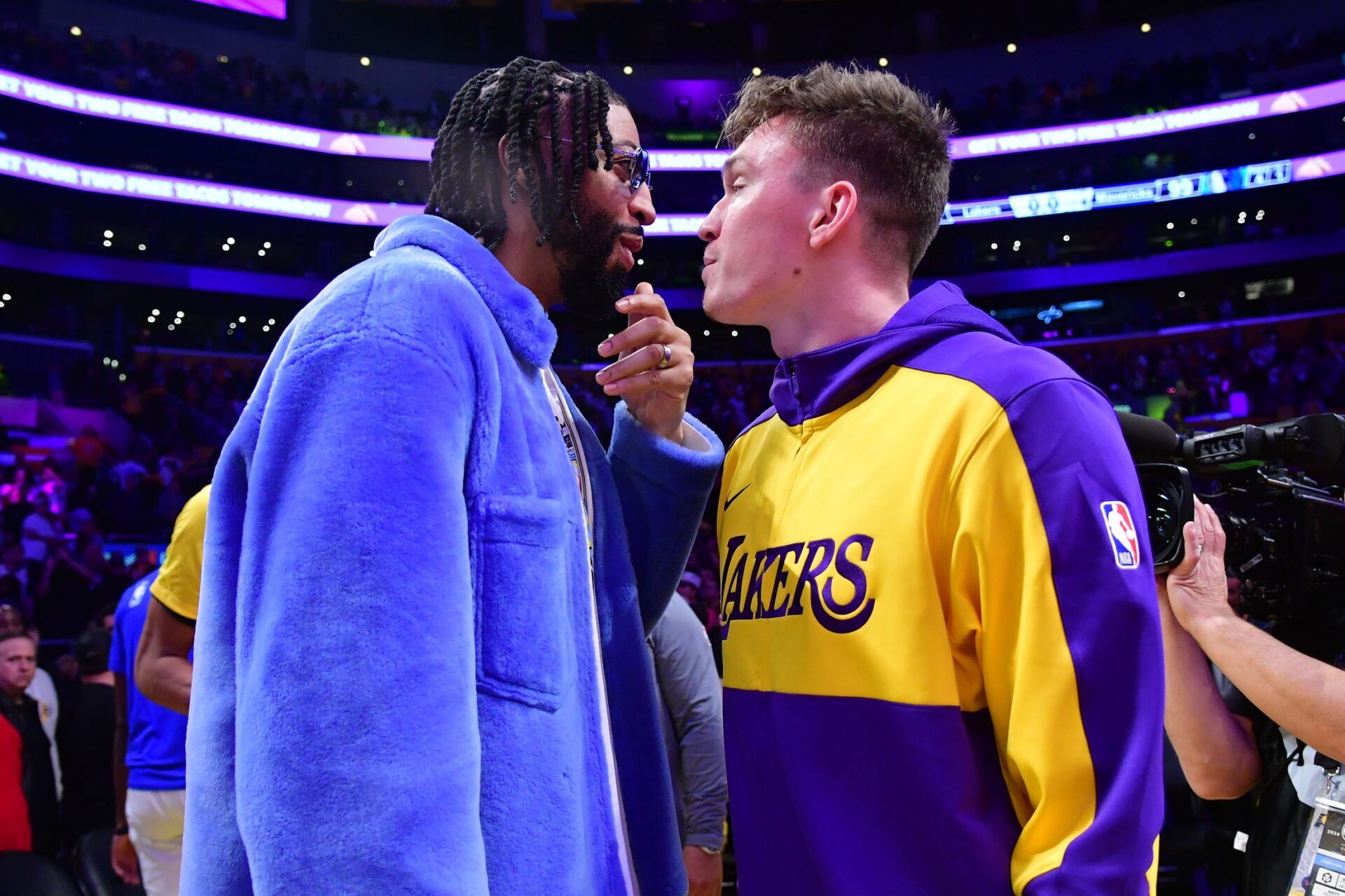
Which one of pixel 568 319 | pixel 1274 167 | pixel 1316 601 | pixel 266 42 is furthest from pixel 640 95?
pixel 1316 601

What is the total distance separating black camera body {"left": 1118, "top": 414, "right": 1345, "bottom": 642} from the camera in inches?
79.3

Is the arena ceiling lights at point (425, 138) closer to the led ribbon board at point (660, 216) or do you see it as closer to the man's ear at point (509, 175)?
the led ribbon board at point (660, 216)

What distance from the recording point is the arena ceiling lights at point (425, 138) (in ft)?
61.6

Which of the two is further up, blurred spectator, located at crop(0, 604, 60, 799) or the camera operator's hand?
the camera operator's hand

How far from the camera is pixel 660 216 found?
23.4 meters

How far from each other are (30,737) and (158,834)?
1188 millimetres

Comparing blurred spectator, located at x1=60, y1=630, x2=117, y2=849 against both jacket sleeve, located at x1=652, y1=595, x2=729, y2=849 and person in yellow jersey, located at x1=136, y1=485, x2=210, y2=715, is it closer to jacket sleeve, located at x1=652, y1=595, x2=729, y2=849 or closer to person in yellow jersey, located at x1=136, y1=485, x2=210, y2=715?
A: person in yellow jersey, located at x1=136, y1=485, x2=210, y2=715

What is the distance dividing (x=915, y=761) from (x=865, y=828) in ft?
0.38

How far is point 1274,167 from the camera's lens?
20984 millimetres

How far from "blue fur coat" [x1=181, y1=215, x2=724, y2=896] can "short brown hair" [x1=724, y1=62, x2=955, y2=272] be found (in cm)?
64

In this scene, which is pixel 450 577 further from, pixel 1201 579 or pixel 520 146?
pixel 1201 579

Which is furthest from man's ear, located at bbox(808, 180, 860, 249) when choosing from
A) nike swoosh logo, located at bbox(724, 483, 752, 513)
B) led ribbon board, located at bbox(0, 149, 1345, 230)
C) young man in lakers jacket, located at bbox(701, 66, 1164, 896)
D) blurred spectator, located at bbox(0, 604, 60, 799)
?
led ribbon board, located at bbox(0, 149, 1345, 230)

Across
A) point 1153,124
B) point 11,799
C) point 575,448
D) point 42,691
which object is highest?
point 1153,124

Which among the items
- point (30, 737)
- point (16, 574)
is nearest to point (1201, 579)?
point (30, 737)
